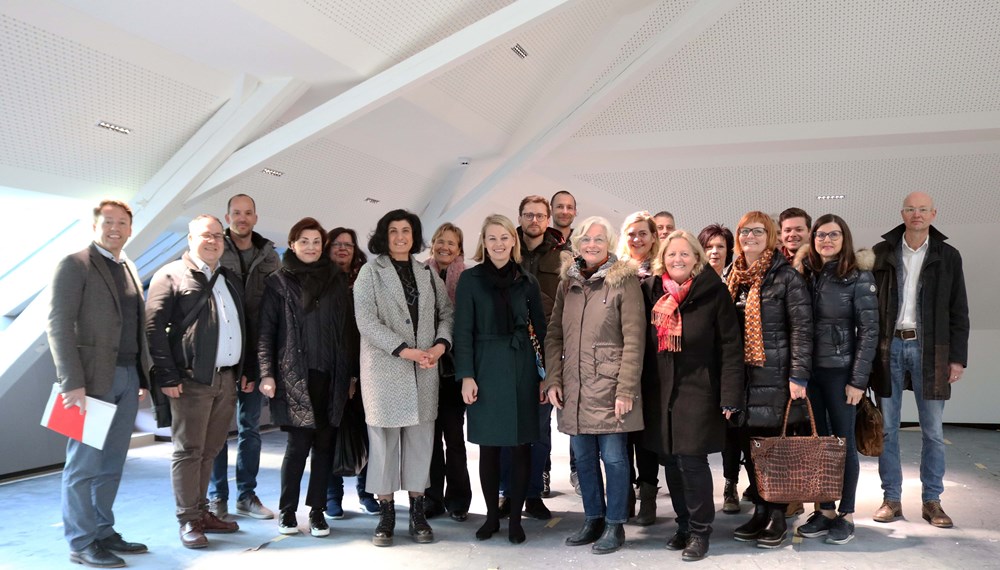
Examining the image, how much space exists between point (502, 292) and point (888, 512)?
2.28 meters

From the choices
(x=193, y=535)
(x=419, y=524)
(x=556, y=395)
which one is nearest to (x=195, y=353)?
(x=193, y=535)

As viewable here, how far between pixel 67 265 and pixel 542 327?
6.78ft

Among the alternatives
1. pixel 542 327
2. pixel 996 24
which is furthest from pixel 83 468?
pixel 996 24

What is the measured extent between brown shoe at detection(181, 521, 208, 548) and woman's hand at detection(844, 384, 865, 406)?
2990mm

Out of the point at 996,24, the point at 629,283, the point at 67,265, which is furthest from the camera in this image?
the point at 996,24

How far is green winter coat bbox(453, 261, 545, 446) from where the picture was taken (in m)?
3.24

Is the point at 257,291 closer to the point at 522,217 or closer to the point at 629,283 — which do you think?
the point at 522,217

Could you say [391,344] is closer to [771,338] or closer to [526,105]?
[771,338]

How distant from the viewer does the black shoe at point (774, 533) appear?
3227 millimetres

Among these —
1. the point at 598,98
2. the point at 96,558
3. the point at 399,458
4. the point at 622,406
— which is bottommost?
the point at 96,558

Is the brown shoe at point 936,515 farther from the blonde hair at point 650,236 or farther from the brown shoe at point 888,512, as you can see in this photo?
the blonde hair at point 650,236

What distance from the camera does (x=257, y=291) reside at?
375 cm

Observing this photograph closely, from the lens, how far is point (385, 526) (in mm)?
3301

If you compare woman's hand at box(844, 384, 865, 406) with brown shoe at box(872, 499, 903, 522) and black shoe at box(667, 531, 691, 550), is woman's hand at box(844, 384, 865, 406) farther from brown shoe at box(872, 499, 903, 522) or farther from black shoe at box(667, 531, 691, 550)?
black shoe at box(667, 531, 691, 550)
